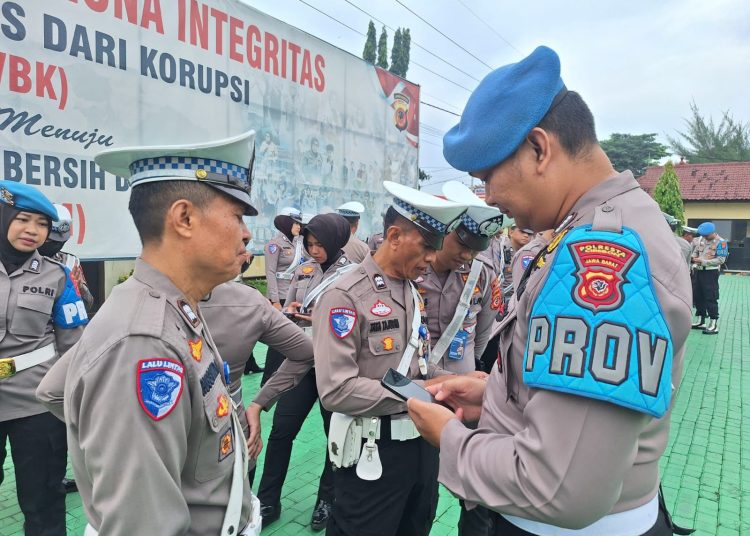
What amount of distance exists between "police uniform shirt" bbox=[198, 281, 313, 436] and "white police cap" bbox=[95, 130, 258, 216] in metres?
0.91

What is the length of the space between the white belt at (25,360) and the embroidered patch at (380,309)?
216 cm

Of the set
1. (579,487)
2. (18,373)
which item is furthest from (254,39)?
Answer: (579,487)

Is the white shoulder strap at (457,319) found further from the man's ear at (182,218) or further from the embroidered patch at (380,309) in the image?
the man's ear at (182,218)

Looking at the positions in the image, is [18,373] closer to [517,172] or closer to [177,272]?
[177,272]

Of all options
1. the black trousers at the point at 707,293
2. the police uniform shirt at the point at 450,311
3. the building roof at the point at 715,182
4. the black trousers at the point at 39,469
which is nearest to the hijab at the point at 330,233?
the police uniform shirt at the point at 450,311

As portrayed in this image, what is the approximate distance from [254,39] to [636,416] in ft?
26.9

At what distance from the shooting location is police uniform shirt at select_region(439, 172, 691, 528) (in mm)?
914

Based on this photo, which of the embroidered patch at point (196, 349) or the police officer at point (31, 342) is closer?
the embroidered patch at point (196, 349)

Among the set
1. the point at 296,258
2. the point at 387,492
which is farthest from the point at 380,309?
the point at 296,258

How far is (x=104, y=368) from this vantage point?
108 cm

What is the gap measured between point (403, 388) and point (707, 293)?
1037 cm

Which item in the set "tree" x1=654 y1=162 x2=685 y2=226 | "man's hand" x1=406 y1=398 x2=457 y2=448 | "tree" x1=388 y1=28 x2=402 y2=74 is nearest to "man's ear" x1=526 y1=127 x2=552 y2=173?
"man's hand" x1=406 y1=398 x2=457 y2=448

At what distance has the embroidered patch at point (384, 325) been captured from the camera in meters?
2.21

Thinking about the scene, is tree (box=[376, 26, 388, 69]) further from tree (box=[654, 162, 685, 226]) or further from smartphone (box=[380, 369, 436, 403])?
smartphone (box=[380, 369, 436, 403])
